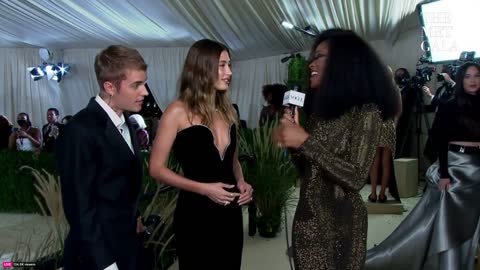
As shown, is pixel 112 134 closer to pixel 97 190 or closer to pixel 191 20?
pixel 97 190

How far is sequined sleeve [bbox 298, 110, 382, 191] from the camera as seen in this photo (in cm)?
110

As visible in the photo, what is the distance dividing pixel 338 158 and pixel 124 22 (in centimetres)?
625

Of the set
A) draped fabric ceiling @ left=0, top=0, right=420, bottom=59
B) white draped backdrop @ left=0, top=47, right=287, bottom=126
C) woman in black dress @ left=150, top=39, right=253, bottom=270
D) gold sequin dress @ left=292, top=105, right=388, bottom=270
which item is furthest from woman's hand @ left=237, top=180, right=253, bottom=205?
white draped backdrop @ left=0, top=47, right=287, bottom=126

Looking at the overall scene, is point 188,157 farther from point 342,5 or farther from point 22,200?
point 342,5

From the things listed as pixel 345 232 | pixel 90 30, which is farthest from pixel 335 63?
pixel 90 30

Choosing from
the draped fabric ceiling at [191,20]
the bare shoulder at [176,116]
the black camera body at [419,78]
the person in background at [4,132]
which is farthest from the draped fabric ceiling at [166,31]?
the bare shoulder at [176,116]

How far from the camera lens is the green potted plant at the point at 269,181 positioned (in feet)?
11.0

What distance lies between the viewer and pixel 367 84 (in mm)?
1145

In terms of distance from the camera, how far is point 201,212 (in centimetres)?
144

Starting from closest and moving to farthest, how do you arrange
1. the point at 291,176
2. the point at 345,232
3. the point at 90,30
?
the point at 345,232 → the point at 291,176 → the point at 90,30

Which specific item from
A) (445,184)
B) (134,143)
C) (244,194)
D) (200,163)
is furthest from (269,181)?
(134,143)

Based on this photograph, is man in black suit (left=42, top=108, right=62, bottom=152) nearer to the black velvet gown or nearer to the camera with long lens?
the camera with long lens

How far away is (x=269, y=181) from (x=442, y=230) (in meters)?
1.36

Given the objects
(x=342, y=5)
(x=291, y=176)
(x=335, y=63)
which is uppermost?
(x=342, y=5)
